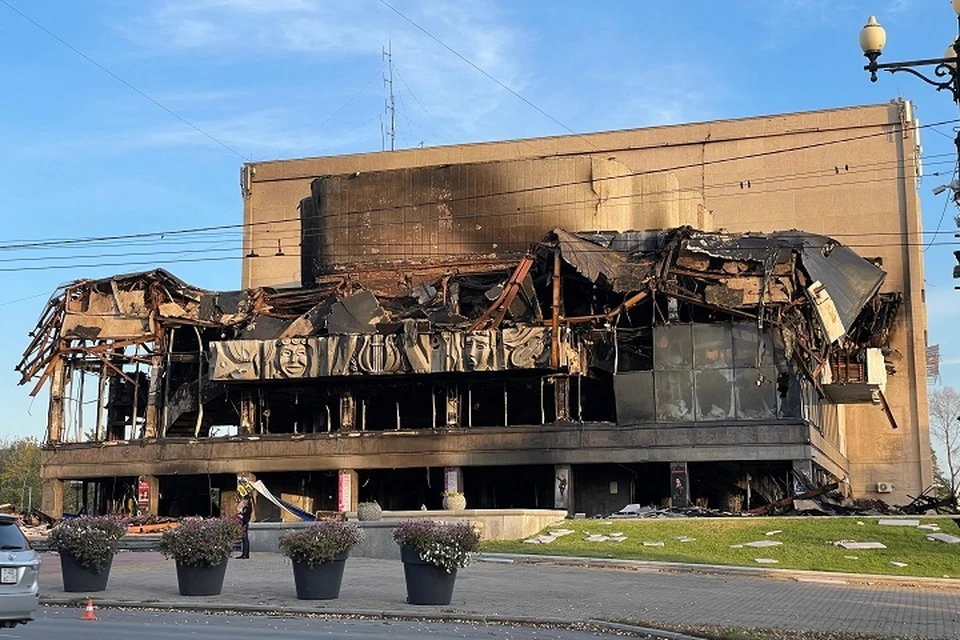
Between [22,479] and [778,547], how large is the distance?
103289 mm

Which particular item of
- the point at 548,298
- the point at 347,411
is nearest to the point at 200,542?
the point at 347,411

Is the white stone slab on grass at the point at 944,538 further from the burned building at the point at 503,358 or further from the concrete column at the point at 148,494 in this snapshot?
the concrete column at the point at 148,494

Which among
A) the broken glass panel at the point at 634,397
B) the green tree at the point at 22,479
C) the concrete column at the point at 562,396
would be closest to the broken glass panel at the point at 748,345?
the broken glass panel at the point at 634,397

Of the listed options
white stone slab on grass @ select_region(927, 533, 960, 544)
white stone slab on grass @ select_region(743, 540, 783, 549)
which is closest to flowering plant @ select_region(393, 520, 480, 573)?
white stone slab on grass @ select_region(743, 540, 783, 549)

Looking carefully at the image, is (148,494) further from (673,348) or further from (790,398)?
(790,398)

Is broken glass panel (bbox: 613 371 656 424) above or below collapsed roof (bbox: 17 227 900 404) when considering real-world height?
below

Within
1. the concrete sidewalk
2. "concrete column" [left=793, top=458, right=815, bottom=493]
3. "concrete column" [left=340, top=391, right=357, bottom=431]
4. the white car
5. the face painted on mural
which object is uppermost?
the face painted on mural

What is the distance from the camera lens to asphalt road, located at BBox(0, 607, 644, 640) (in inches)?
623

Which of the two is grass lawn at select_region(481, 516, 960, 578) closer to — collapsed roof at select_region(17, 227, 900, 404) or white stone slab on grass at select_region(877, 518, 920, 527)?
white stone slab on grass at select_region(877, 518, 920, 527)

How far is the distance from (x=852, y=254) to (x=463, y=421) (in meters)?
21.5

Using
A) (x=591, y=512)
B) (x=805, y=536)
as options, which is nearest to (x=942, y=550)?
(x=805, y=536)

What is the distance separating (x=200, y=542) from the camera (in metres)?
21.3

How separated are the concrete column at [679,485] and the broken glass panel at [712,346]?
4.63 metres

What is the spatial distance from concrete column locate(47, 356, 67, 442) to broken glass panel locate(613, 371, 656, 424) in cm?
3080
